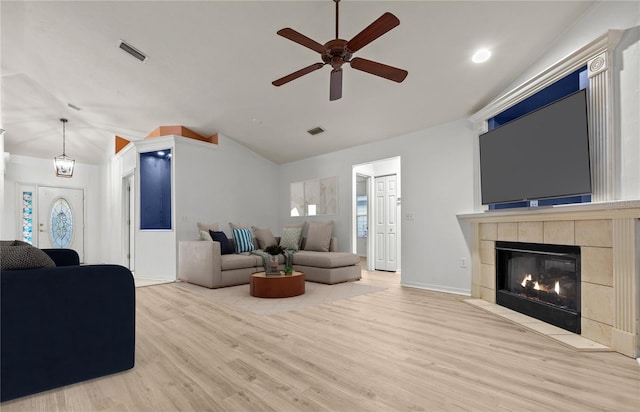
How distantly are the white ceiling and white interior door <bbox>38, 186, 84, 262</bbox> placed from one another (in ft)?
8.01

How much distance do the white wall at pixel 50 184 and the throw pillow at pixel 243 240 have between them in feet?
16.6

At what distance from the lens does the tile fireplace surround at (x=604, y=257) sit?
7.47 ft

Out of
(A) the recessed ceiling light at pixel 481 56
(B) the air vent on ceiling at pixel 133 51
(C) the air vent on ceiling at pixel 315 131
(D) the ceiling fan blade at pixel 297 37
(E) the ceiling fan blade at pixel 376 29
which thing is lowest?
(E) the ceiling fan blade at pixel 376 29

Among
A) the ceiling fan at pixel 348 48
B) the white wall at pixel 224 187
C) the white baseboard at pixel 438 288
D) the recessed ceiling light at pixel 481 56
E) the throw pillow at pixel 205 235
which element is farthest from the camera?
the white wall at pixel 224 187

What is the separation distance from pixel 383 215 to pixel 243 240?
2993mm

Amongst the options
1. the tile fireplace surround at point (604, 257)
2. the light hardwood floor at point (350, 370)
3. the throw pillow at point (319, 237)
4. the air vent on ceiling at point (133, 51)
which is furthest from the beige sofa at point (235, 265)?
the tile fireplace surround at point (604, 257)

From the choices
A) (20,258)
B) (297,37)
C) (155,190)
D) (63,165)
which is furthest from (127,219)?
(297,37)

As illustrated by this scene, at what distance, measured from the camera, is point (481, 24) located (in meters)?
2.96

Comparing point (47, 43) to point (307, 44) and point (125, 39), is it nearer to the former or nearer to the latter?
point (125, 39)

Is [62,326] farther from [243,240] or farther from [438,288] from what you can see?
[438,288]

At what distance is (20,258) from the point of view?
1.80 metres

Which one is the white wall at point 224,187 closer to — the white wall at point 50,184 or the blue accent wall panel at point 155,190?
the blue accent wall panel at point 155,190

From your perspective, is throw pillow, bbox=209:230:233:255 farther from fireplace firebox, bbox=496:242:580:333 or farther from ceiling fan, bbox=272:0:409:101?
fireplace firebox, bbox=496:242:580:333

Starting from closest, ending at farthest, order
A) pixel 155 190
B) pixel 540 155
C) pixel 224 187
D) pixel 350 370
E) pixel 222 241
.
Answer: pixel 350 370
pixel 540 155
pixel 222 241
pixel 155 190
pixel 224 187
